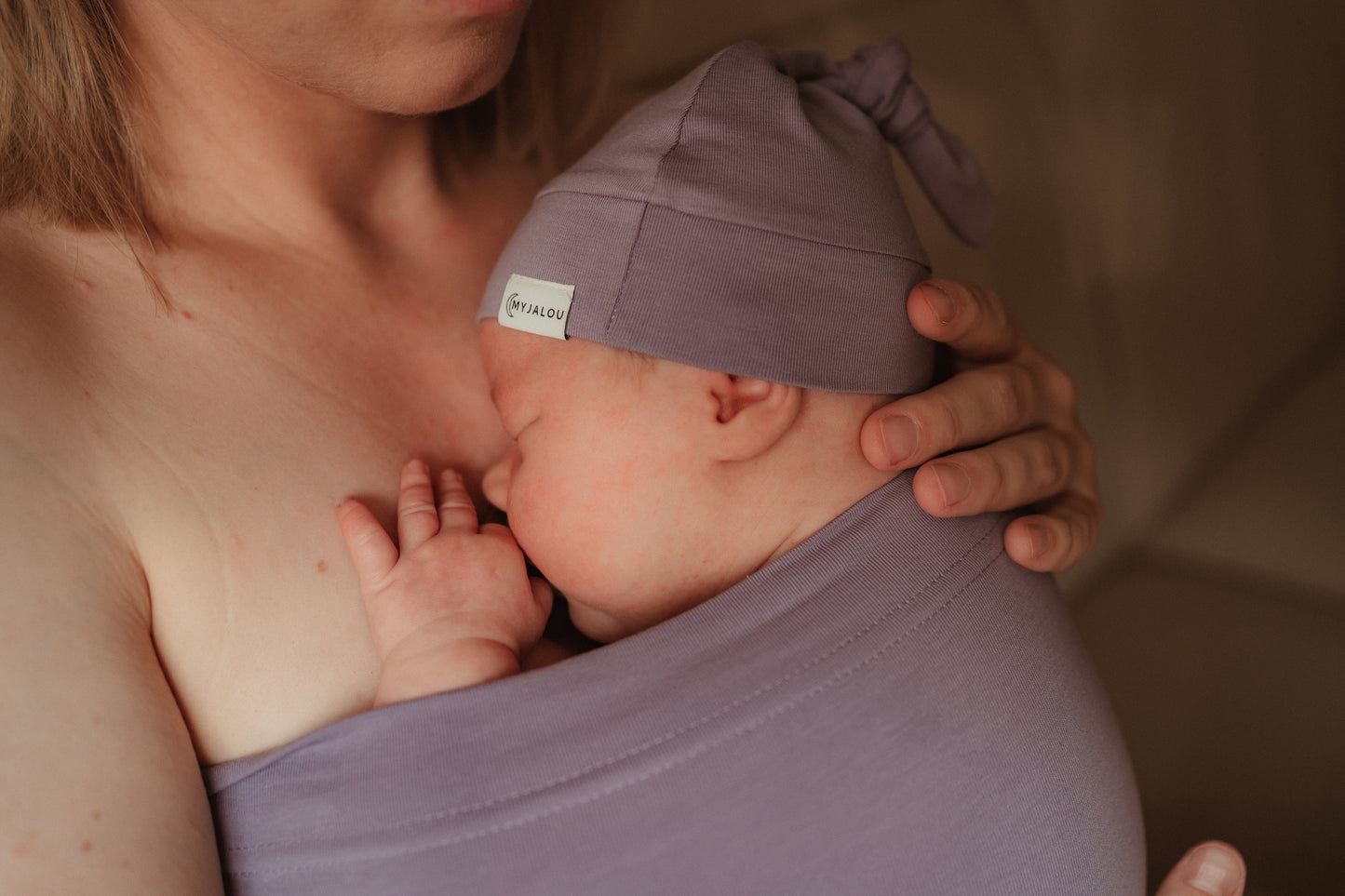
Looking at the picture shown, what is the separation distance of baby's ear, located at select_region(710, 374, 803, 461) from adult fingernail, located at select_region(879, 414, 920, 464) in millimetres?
79

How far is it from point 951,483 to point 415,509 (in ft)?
1.49

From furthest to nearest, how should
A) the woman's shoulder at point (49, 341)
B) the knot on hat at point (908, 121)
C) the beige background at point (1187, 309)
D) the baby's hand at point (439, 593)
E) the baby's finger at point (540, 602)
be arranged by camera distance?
the beige background at point (1187, 309), the knot on hat at point (908, 121), the baby's finger at point (540, 602), the baby's hand at point (439, 593), the woman's shoulder at point (49, 341)

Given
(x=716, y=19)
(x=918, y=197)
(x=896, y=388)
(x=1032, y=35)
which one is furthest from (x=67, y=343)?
(x=1032, y=35)

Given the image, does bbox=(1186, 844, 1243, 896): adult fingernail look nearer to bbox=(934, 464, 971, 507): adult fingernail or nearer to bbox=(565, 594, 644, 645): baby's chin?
bbox=(934, 464, 971, 507): adult fingernail

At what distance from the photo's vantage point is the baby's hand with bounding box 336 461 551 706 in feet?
2.48

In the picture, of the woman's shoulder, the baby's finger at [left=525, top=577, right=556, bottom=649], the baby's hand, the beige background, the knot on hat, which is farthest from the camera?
the beige background

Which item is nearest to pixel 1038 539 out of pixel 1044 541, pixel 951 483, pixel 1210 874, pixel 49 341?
pixel 1044 541

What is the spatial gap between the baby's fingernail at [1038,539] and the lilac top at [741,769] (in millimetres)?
93

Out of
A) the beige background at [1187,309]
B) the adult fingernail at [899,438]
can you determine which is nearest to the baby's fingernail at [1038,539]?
the adult fingernail at [899,438]

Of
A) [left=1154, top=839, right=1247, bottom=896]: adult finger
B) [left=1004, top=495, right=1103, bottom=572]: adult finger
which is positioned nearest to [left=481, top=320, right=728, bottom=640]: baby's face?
[left=1004, top=495, right=1103, bottom=572]: adult finger

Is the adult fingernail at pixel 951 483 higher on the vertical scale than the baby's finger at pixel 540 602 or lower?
higher

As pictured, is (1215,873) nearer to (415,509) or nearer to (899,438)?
(899,438)

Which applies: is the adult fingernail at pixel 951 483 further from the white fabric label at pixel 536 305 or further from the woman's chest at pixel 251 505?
the woman's chest at pixel 251 505

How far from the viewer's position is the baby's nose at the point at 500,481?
0.89 meters
